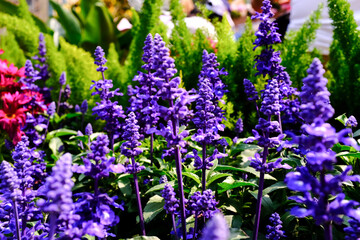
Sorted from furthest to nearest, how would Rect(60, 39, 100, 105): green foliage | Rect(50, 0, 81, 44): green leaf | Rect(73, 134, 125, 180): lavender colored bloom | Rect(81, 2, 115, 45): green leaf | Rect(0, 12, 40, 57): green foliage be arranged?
1. Rect(50, 0, 81, 44): green leaf
2. Rect(81, 2, 115, 45): green leaf
3. Rect(0, 12, 40, 57): green foliage
4. Rect(60, 39, 100, 105): green foliage
5. Rect(73, 134, 125, 180): lavender colored bloom

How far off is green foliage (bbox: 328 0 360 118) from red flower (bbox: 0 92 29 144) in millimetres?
2304

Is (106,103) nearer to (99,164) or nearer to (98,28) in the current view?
(99,164)

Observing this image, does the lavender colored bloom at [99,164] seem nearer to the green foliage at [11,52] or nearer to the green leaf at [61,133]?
the green leaf at [61,133]

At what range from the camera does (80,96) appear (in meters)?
3.31

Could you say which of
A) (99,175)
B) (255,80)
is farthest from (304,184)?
(255,80)

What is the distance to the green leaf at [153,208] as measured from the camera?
1662mm

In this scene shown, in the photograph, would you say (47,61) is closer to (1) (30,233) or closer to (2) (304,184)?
(1) (30,233)

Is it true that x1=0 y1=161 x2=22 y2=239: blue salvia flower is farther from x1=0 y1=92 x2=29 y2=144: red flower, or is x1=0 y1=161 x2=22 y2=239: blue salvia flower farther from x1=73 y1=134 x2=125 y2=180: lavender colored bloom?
x1=0 y1=92 x2=29 y2=144: red flower

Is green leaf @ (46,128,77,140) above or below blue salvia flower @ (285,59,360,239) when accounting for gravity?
above

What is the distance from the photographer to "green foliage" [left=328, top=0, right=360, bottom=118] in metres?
2.39

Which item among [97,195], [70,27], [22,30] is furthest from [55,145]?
[70,27]

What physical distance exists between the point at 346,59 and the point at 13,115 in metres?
2.47

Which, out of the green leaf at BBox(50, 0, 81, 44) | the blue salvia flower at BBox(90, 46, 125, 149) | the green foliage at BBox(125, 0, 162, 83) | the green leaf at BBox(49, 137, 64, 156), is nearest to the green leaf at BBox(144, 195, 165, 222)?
the blue salvia flower at BBox(90, 46, 125, 149)

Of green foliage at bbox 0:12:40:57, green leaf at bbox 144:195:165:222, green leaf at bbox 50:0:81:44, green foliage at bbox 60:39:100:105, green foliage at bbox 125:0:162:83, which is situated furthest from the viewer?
green leaf at bbox 50:0:81:44
